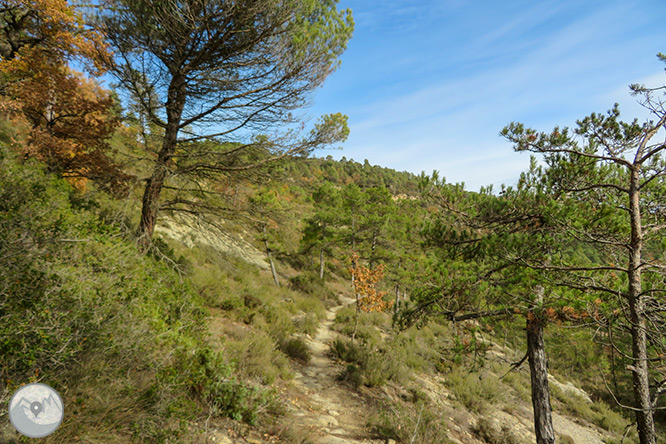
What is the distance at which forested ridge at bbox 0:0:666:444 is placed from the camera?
10.3 feet

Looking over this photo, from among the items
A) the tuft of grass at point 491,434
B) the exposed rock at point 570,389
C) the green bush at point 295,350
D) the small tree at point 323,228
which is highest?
the small tree at point 323,228

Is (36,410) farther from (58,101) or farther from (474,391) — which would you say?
(474,391)

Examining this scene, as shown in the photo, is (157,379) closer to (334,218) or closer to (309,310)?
(309,310)

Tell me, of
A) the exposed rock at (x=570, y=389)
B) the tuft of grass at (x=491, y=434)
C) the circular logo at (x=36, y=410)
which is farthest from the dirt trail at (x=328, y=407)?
the exposed rock at (x=570, y=389)

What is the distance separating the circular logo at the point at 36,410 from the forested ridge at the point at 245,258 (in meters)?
1.35

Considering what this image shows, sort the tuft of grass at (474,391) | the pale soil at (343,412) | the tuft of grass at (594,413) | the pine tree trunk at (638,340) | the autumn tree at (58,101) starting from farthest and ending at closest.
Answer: the tuft of grass at (594,413) < the tuft of grass at (474,391) < the autumn tree at (58,101) < the pale soil at (343,412) < the pine tree trunk at (638,340)

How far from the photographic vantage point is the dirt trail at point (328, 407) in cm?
451

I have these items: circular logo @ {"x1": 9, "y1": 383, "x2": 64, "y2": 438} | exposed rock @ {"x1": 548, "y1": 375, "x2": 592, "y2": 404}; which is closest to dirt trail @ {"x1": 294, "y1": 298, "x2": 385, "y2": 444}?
circular logo @ {"x1": 9, "y1": 383, "x2": 64, "y2": 438}

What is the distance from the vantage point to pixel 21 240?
10.9ft

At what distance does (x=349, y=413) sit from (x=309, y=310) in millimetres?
6930

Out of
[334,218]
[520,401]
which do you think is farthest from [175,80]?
[520,401]

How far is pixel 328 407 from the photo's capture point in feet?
18.0

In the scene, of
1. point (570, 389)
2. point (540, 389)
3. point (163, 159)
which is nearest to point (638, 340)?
point (540, 389)

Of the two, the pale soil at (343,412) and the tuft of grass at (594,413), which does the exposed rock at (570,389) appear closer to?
the tuft of grass at (594,413)
